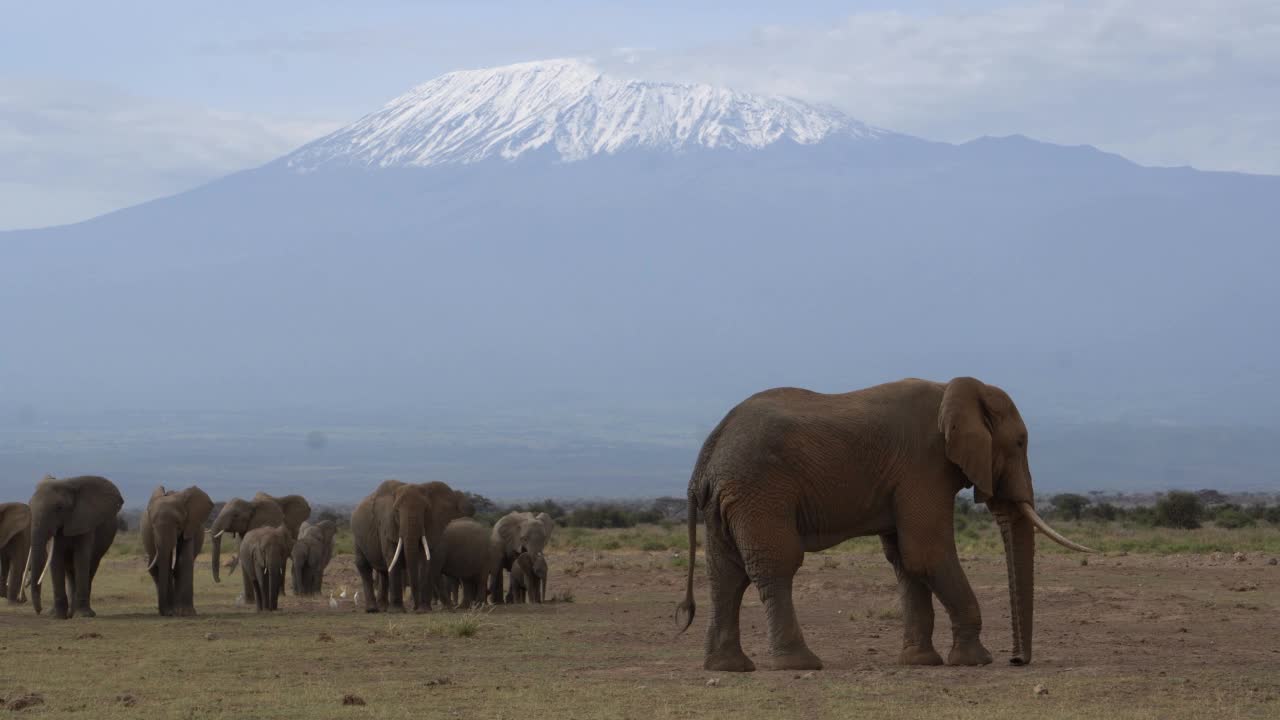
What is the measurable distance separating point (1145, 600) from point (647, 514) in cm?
5035

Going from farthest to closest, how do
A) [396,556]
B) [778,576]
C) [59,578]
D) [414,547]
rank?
[414,547], [396,556], [59,578], [778,576]

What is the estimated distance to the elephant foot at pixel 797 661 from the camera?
16.2 metres

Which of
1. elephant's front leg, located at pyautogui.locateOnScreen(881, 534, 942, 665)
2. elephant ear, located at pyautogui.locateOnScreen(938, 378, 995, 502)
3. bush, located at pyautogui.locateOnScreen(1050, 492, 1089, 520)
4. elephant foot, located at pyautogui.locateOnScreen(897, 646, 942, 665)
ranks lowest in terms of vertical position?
elephant foot, located at pyautogui.locateOnScreen(897, 646, 942, 665)

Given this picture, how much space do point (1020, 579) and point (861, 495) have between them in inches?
65.7

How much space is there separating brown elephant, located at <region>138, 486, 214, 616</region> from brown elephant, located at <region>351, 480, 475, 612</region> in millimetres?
2326

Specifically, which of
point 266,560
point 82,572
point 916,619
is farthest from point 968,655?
point 82,572

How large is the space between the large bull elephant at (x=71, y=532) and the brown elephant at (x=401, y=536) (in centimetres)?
357

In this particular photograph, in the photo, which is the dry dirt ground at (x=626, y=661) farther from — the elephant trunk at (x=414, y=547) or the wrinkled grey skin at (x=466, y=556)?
the wrinkled grey skin at (x=466, y=556)

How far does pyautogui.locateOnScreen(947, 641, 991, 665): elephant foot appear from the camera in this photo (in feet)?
53.9

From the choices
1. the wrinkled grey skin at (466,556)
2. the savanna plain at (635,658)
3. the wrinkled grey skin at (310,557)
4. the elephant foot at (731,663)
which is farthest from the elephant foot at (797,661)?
the wrinkled grey skin at (310,557)

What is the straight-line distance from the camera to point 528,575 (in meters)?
27.8

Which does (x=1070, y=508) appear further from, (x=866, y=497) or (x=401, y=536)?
(x=866, y=497)

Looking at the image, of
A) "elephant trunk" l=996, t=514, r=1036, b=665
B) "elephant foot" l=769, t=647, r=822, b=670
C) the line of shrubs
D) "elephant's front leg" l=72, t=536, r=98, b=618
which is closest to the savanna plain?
"elephant foot" l=769, t=647, r=822, b=670

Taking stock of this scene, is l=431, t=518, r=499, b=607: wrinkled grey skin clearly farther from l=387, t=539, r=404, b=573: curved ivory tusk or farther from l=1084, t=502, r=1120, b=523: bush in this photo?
l=1084, t=502, r=1120, b=523: bush
